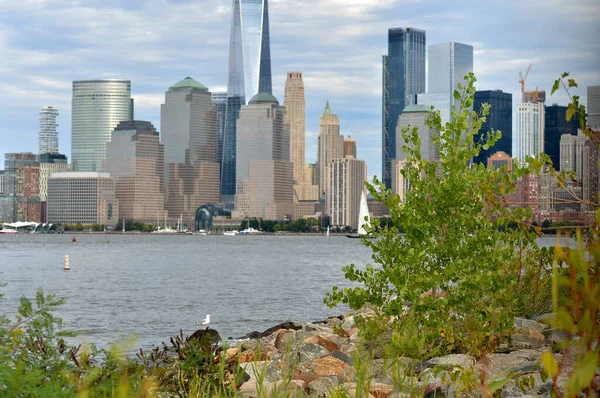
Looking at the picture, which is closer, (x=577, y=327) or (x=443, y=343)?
(x=577, y=327)

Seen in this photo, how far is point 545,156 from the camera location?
→ 37.0 ft

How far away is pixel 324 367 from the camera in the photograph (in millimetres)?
11352

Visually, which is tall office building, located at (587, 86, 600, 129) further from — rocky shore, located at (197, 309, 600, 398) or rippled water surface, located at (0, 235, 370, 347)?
rippled water surface, located at (0, 235, 370, 347)

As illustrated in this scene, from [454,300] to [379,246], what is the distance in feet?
4.85

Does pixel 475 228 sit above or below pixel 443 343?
above

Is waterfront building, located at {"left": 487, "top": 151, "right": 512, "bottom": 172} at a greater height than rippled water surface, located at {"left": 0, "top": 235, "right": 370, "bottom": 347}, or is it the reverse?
waterfront building, located at {"left": 487, "top": 151, "right": 512, "bottom": 172}

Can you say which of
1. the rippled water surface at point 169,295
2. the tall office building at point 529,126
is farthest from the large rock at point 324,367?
the tall office building at point 529,126

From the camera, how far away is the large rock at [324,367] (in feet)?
36.4

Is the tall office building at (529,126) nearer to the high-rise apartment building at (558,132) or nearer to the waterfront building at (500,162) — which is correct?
the waterfront building at (500,162)

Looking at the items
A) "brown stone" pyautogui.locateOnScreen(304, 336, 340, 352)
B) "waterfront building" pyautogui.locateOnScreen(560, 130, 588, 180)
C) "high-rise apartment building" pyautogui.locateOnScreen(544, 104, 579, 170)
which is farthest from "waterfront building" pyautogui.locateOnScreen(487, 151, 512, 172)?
"brown stone" pyautogui.locateOnScreen(304, 336, 340, 352)

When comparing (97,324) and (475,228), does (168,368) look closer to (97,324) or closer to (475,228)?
(475,228)

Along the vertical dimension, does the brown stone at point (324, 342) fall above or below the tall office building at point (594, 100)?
below

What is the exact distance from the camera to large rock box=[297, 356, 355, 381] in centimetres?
1109

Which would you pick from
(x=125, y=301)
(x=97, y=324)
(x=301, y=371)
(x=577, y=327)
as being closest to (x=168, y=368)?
(x=301, y=371)
